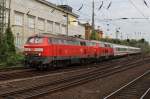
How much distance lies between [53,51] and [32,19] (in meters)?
27.7

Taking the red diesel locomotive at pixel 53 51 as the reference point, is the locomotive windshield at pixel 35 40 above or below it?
above

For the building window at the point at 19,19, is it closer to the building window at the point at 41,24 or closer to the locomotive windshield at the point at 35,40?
the building window at the point at 41,24

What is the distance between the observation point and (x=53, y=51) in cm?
2711

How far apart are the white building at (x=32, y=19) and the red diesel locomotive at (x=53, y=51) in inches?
591

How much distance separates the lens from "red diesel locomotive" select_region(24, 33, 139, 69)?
2581 centimetres

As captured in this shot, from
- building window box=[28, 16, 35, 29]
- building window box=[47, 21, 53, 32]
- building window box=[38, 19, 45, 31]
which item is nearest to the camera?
building window box=[28, 16, 35, 29]

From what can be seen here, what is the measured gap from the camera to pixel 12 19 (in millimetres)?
47219

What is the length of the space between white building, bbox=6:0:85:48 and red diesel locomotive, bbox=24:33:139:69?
1500cm

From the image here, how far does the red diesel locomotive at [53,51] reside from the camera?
25.8 metres

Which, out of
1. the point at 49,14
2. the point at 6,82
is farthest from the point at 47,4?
the point at 6,82

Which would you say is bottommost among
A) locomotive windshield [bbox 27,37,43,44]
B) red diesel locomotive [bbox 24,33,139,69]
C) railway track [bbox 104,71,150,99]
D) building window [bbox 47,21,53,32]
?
railway track [bbox 104,71,150,99]

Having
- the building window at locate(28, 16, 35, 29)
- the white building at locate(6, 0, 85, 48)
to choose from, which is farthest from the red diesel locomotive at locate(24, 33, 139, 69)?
the building window at locate(28, 16, 35, 29)

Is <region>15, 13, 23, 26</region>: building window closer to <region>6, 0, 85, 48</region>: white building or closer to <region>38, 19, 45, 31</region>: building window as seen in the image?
<region>6, 0, 85, 48</region>: white building

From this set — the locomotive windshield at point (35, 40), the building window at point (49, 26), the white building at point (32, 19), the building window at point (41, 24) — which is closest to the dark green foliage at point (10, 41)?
the white building at point (32, 19)
